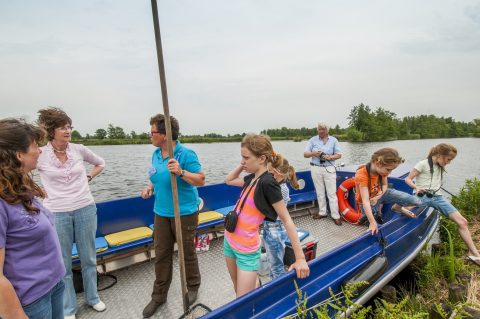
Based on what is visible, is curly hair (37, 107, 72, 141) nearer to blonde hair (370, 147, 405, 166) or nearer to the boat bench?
the boat bench

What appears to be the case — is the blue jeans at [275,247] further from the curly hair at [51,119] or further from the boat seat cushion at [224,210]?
the curly hair at [51,119]

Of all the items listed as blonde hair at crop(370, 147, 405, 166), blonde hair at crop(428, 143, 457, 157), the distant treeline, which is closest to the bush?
blonde hair at crop(428, 143, 457, 157)

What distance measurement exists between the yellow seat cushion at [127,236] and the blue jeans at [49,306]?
1.55 metres

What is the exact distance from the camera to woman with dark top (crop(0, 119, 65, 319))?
0.99 metres

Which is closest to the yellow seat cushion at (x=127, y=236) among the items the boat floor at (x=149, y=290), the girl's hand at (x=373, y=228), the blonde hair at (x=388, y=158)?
the boat floor at (x=149, y=290)

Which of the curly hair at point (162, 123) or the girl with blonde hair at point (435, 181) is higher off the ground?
the curly hair at point (162, 123)

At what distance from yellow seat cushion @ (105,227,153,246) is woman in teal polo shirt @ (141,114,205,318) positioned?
0.78 m

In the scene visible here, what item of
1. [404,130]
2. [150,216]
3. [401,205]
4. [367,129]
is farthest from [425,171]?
[404,130]

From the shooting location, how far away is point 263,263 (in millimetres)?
2768

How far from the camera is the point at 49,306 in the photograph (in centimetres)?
119

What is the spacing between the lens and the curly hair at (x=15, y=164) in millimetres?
1033

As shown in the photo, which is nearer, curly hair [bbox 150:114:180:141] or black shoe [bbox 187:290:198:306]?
curly hair [bbox 150:114:180:141]

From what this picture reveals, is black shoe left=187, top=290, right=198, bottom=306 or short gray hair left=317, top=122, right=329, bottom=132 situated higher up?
short gray hair left=317, top=122, right=329, bottom=132

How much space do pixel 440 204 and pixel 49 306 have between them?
3.84 m
